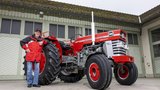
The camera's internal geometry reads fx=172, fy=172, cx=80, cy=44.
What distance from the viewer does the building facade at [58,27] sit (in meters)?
7.27

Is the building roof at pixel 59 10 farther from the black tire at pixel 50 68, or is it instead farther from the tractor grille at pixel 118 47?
the tractor grille at pixel 118 47

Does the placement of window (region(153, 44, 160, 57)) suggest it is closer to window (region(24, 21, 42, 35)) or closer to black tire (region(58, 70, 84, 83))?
black tire (region(58, 70, 84, 83))

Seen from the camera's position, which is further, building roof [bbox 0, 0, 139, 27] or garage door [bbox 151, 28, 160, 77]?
garage door [bbox 151, 28, 160, 77]

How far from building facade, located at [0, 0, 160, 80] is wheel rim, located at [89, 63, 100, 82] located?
4588mm

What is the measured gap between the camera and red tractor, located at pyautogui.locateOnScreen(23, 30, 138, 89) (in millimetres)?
A: 3418

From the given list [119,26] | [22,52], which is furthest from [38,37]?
[119,26]

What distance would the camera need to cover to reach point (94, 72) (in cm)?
360

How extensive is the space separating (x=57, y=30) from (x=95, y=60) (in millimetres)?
5163

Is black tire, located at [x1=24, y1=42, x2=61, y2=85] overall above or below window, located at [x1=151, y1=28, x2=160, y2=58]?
below

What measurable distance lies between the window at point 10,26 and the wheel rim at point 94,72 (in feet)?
16.7

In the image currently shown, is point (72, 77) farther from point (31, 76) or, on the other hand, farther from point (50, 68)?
point (31, 76)

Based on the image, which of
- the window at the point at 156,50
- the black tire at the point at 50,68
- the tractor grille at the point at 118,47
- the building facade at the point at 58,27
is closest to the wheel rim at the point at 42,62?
the black tire at the point at 50,68

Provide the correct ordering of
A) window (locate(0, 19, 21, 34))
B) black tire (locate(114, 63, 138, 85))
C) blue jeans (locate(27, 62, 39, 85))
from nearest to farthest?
blue jeans (locate(27, 62, 39, 85)) → black tire (locate(114, 63, 138, 85)) → window (locate(0, 19, 21, 34))

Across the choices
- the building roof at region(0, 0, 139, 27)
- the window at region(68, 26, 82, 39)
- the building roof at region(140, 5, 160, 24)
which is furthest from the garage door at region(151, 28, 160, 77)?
the window at region(68, 26, 82, 39)
